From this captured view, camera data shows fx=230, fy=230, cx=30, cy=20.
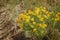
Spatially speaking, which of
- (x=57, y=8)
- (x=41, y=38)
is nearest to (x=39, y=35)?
(x=41, y=38)

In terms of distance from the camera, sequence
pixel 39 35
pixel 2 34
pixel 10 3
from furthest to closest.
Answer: pixel 10 3 → pixel 2 34 → pixel 39 35

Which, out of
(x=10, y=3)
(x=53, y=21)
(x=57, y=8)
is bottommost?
(x=53, y=21)

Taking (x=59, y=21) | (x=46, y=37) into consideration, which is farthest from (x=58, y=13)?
(x=46, y=37)

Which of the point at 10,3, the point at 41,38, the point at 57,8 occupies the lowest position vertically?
the point at 41,38

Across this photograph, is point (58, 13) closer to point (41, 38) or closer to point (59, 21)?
point (59, 21)

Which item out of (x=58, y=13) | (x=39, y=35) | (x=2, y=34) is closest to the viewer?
(x=39, y=35)

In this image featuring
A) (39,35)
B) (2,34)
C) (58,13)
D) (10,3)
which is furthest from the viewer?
(10,3)

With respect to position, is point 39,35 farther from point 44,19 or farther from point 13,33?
point 13,33

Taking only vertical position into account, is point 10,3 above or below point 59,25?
above

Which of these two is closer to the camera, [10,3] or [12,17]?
[12,17]
